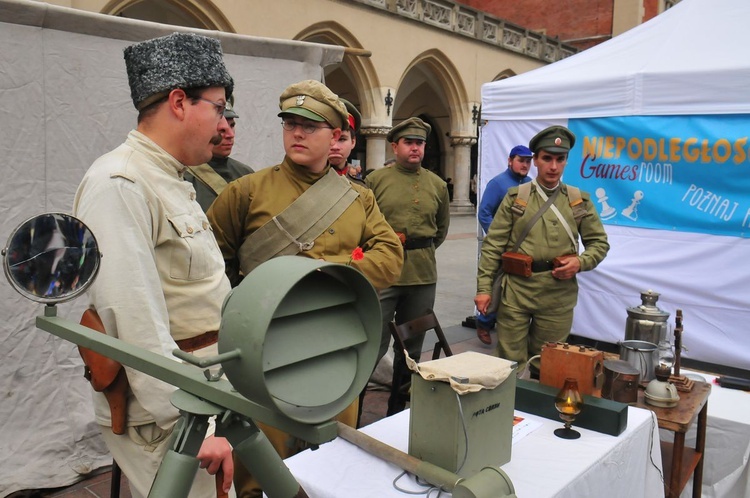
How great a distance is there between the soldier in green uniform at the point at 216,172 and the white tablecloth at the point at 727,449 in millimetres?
2805

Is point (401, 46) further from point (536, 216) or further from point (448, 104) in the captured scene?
point (536, 216)

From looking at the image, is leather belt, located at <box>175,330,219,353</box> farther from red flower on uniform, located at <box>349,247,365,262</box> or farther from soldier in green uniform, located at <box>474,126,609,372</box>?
soldier in green uniform, located at <box>474,126,609,372</box>

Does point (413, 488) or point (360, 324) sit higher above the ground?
point (360, 324)

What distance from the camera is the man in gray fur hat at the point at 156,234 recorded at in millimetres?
1378

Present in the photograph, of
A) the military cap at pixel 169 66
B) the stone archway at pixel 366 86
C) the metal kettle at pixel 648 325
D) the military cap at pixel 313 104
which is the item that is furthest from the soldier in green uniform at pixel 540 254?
the stone archway at pixel 366 86

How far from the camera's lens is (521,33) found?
899 inches

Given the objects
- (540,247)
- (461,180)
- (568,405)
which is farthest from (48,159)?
(461,180)

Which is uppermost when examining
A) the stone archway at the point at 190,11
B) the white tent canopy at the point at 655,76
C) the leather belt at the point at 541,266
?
the stone archway at the point at 190,11

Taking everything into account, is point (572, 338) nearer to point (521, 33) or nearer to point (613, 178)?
point (613, 178)

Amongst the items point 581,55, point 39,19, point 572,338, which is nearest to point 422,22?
point 581,55

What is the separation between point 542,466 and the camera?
1846 mm

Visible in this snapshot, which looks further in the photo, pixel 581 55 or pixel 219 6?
pixel 219 6

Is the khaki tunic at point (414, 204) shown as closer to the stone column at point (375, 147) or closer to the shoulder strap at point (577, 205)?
the shoulder strap at point (577, 205)

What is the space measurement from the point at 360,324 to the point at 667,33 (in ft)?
17.9
